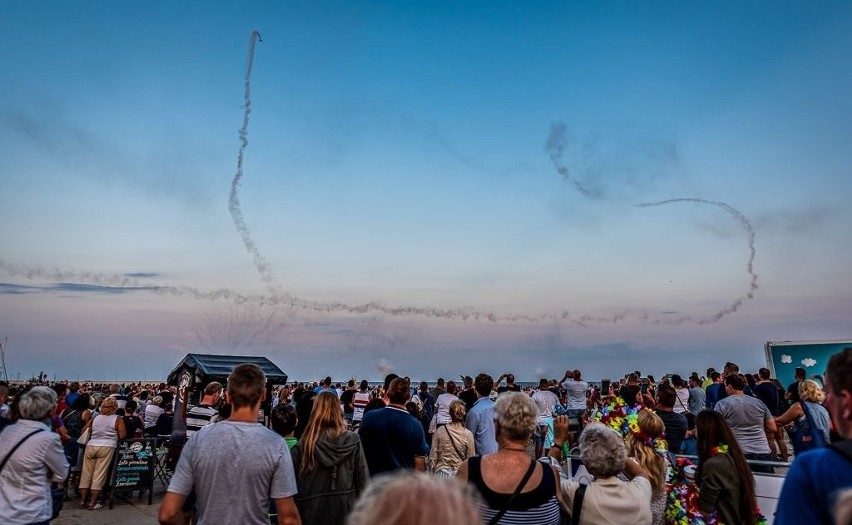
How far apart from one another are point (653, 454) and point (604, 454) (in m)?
1.23

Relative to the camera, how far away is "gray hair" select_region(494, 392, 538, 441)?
9.61 feet

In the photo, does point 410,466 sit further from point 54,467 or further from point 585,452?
point 54,467

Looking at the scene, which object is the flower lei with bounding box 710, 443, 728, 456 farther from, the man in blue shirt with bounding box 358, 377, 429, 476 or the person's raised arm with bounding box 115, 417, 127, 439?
the person's raised arm with bounding box 115, 417, 127, 439

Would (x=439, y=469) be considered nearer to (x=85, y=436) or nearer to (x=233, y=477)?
(x=233, y=477)

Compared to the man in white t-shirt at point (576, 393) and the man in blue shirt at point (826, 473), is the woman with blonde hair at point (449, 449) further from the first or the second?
the man in white t-shirt at point (576, 393)

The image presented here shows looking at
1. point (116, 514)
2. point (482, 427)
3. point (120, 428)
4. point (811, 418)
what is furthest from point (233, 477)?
point (811, 418)

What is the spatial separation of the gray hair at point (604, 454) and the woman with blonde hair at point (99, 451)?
8102 mm

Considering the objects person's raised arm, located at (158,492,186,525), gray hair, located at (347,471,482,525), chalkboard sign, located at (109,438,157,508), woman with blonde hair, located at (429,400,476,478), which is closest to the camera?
gray hair, located at (347,471,482,525)

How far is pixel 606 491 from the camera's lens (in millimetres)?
2961

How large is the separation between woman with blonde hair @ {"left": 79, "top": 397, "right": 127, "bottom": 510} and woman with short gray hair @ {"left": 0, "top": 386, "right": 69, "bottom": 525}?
5008 millimetres

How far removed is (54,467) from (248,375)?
201cm

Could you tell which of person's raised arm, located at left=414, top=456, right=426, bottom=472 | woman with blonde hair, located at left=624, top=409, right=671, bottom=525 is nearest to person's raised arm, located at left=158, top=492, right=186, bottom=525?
person's raised arm, located at left=414, top=456, right=426, bottom=472

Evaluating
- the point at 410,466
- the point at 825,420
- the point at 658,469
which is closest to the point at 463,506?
the point at 658,469

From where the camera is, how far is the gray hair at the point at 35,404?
3803 millimetres
